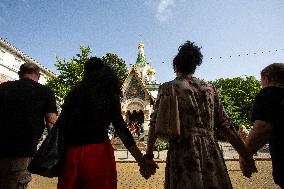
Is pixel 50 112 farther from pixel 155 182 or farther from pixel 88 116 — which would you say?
pixel 155 182

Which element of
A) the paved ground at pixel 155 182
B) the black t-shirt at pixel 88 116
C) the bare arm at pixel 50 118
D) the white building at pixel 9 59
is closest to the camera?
the black t-shirt at pixel 88 116

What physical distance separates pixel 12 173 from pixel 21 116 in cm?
70

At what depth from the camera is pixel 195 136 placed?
2.84 meters

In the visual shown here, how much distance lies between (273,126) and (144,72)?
53.8m

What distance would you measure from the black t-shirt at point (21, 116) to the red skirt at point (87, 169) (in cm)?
110

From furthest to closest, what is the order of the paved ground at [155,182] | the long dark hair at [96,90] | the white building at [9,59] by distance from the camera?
the white building at [9,59] < the paved ground at [155,182] < the long dark hair at [96,90]

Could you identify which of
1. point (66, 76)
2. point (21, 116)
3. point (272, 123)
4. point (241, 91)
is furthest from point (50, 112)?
point (241, 91)

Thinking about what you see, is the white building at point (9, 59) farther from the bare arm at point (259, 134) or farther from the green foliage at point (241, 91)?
the green foliage at point (241, 91)

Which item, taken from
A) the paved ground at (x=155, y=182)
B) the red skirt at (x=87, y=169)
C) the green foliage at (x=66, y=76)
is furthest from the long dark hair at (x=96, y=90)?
the green foliage at (x=66, y=76)

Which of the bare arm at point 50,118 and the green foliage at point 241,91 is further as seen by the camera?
the green foliage at point 241,91

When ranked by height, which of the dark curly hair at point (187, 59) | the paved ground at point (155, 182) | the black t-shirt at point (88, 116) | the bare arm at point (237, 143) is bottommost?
the paved ground at point (155, 182)

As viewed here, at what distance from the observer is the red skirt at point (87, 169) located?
8.90 feet

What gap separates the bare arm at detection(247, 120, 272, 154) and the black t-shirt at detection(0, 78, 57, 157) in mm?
2600

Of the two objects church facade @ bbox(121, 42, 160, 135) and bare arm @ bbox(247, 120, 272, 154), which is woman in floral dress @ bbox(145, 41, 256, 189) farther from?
church facade @ bbox(121, 42, 160, 135)
